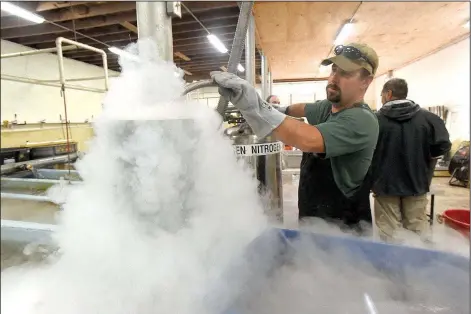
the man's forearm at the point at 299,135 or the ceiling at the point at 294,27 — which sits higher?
the ceiling at the point at 294,27

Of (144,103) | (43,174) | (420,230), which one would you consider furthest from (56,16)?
(420,230)

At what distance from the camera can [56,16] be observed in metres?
3.26

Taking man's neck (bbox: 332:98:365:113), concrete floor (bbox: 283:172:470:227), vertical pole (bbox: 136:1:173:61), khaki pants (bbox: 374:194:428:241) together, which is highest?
vertical pole (bbox: 136:1:173:61)

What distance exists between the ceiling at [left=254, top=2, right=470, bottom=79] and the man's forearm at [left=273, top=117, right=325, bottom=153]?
3.19ft

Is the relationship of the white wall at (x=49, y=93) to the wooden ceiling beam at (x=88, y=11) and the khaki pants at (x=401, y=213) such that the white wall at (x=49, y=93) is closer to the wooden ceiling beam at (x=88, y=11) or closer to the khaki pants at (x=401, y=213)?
the wooden ceiling beam at (x=88, y=11)

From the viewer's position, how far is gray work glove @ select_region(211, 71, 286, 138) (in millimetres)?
733

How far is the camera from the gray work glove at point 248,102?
0.73 metres

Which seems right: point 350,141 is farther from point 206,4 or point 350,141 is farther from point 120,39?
point 120,39

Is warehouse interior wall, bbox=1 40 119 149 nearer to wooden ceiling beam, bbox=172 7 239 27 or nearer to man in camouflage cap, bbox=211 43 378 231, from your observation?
man in camouflage cap, bbox=211 43 378 231

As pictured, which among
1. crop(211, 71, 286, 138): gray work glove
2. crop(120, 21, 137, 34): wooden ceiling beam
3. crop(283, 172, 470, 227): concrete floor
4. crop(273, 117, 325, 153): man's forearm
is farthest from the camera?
crop(120, 21, 137, 34): wooden ceiling beam

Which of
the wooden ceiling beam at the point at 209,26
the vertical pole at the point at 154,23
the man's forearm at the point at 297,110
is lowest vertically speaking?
the man's forearm at the point at 297,110

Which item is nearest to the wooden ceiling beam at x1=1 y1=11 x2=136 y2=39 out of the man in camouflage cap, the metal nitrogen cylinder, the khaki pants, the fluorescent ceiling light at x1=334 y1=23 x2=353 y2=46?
the fluorescent ceiling light at x1=334 y1=23 x2=353 y2=46

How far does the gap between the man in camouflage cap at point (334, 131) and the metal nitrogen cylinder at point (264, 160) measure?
0.76 feet

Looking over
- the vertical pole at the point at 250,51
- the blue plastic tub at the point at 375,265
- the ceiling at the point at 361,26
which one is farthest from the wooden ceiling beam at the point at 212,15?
the blue plastic tub at the point at 375,265
